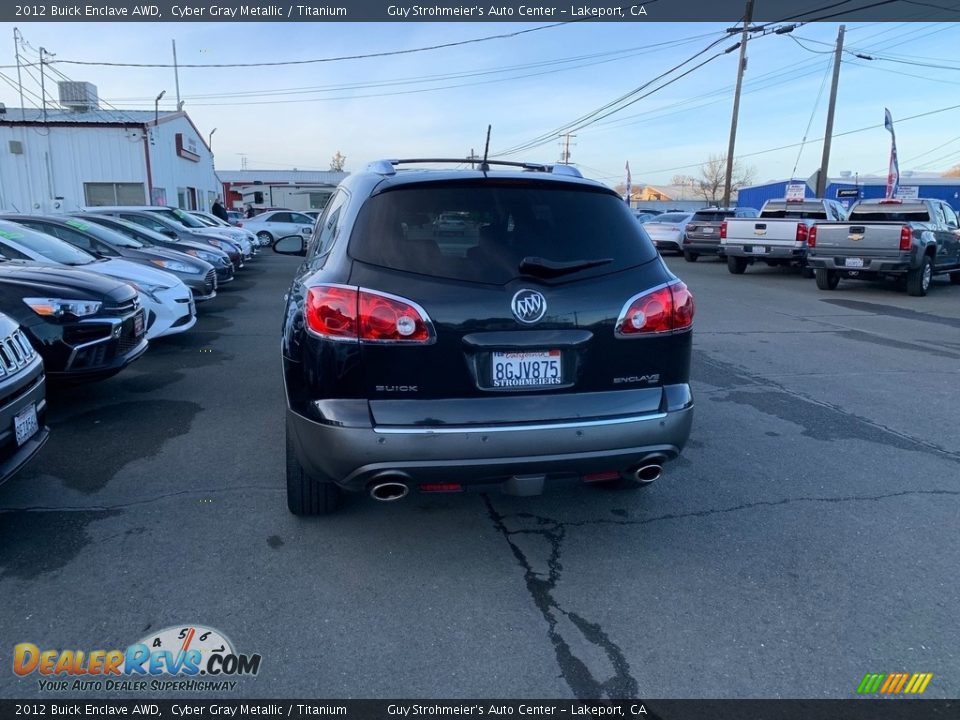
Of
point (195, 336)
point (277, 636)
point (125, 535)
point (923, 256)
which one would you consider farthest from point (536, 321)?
point (923, 256)

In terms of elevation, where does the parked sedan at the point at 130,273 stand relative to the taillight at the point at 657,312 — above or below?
below

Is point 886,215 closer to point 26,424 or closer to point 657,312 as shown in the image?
point 657,312

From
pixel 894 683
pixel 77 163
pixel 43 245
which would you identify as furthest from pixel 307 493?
pixel 77 163

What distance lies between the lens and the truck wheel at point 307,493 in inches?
148

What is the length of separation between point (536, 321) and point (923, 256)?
46.0 feet

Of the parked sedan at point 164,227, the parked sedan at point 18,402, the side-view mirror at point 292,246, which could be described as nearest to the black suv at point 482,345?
the parked sedan at point 18,402

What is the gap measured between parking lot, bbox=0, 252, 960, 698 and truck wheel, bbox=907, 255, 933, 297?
9.88 metres

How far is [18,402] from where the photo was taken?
360 centimetres

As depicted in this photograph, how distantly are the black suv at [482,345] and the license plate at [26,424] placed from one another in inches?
55.0

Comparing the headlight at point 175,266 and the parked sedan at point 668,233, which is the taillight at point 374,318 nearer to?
the headlight at point 175,266

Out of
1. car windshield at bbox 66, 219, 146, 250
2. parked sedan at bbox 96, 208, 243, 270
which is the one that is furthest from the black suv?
parked sedan at bbox 96, 208, 243, 270

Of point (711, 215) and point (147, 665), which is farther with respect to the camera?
point (711, 215)

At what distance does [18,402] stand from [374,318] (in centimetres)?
204

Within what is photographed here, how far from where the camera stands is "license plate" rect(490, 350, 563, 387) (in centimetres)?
311
